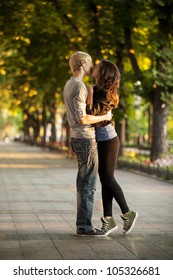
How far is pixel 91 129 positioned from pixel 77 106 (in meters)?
0.37

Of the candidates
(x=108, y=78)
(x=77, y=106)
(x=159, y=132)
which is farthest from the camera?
(x=159, y=132)

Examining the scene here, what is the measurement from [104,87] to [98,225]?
2.29 meters

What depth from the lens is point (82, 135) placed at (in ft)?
32.9

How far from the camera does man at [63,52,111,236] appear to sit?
9875mm

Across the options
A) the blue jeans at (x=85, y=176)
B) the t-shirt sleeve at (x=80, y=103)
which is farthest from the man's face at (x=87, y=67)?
the blue jeans at (x=85, y=176)

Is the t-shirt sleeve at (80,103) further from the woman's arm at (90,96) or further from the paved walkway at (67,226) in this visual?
the paved walkway at (67,226)

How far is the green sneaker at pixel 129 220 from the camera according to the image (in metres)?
10.4

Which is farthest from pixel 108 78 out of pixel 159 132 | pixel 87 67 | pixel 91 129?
pixel 159 132

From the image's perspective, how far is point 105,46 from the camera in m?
30.1

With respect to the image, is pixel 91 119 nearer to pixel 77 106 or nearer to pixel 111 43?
pixel 77 106

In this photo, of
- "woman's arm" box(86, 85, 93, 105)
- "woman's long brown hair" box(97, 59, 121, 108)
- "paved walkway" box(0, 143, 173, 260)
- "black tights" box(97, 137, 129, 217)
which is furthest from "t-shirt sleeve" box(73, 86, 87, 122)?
"paved walkway" box(0, 143, 173, 260)

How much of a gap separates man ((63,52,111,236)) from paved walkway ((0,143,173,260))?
341 mm
